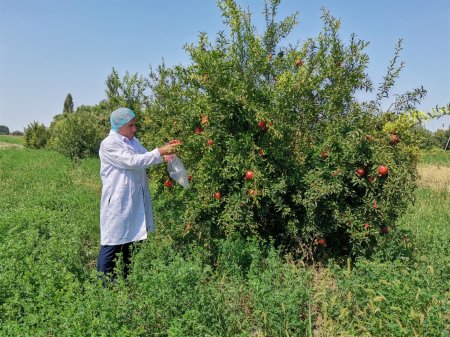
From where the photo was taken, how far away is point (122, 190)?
171 inches

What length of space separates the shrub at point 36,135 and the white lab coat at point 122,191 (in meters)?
34.0

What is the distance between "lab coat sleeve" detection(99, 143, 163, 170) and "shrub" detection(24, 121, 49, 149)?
1339 inches

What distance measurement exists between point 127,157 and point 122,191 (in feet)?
1.17

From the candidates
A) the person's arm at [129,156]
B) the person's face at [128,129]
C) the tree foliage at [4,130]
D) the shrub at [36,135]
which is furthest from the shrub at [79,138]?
the tree foliage at [4,130]

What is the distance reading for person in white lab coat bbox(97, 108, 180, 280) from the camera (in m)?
4.30

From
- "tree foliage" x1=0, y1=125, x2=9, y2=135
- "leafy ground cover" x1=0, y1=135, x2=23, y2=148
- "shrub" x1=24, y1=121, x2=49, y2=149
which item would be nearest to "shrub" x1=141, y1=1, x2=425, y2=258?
"shrub" x1=24, y1=121, x2=49, y2=149

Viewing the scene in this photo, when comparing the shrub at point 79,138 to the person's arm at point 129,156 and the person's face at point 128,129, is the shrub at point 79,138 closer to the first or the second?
the person's face at point 128,129

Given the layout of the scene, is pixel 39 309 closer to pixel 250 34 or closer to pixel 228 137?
pixel 228 137

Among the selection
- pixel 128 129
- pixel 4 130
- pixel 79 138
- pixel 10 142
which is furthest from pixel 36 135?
pixel 4 130

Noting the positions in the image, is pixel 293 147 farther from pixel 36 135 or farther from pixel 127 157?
pixel 36 135

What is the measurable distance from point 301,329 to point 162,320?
3.30ft

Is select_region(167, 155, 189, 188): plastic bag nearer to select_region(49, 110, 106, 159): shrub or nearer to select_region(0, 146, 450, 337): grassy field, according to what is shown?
select_region(0, 146, 450, 337): grassy field

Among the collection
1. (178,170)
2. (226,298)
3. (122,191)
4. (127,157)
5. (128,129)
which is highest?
(128,129)

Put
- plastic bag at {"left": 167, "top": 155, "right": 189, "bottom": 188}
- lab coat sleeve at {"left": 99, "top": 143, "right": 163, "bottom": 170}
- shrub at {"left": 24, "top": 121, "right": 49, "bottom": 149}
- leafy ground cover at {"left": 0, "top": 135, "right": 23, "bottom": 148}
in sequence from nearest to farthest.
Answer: lab coat sleeve at {"left": 99, "top": 143, "right": 163, "bottom": 170} < plastic bag at {"left": 167, "top": 155, "right": 189, "bottom": 188} < shrub at {"left": 24, "top": 121, "right": 49, "bottom": 149} < leafy ground cover at {"left": 0, "top": 135, "right": 23, "bottom": 148}
